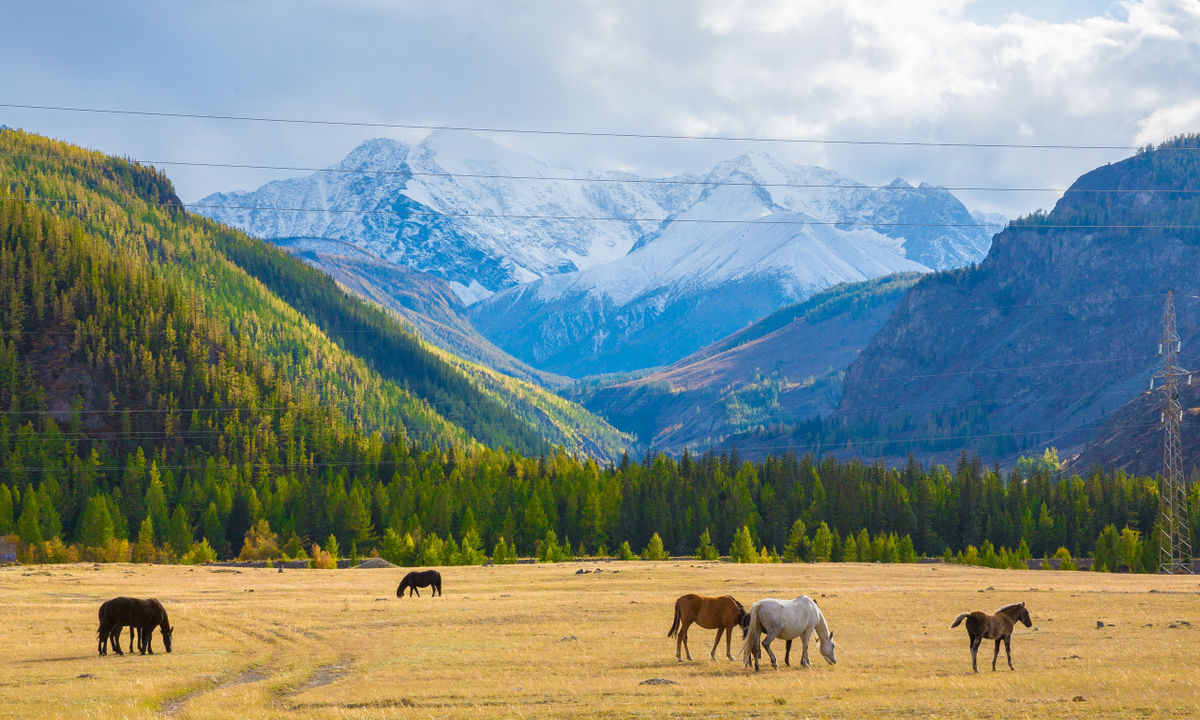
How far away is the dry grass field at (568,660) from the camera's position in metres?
35.6

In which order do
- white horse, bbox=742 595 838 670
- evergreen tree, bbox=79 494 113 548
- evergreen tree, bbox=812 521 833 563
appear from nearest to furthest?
white horse, bbox=742 595 838 670
evergreen tree, bbox=812 521 833 563
evergreen tree, bbox=79 494 113 548

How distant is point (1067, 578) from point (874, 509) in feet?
290

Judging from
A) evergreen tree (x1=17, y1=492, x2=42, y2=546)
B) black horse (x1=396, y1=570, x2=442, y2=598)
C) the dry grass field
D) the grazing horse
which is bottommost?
the dry grass field

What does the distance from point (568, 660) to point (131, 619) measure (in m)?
19.4

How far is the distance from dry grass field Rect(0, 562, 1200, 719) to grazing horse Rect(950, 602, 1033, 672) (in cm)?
102

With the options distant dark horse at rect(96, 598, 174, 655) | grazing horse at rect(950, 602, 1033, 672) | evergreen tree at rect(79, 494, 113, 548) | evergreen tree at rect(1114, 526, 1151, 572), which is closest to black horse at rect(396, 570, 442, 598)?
distant dark horse at rect(96, 598, 174, 655)

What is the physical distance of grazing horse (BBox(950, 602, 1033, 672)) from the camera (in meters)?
42.1

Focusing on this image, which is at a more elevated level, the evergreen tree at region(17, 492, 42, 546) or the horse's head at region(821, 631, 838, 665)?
the evergreen tree at region(17, 492, 42, 546)

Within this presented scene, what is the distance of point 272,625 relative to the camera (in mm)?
61312

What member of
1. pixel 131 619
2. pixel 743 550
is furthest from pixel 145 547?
pixel 131 619

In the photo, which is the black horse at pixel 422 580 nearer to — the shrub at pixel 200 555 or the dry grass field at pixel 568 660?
the dry grass field at pixel 568 660

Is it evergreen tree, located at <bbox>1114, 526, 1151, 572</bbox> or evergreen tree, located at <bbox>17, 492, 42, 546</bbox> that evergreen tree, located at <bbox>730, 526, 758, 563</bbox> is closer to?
evergreen tree, located at <bbox>1114, 526, 1151, 572</bbox>

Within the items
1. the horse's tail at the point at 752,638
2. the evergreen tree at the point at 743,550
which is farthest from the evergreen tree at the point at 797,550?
the horse's tail at the point at 752,638

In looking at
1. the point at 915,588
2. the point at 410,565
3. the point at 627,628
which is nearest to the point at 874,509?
the point at 410,565
